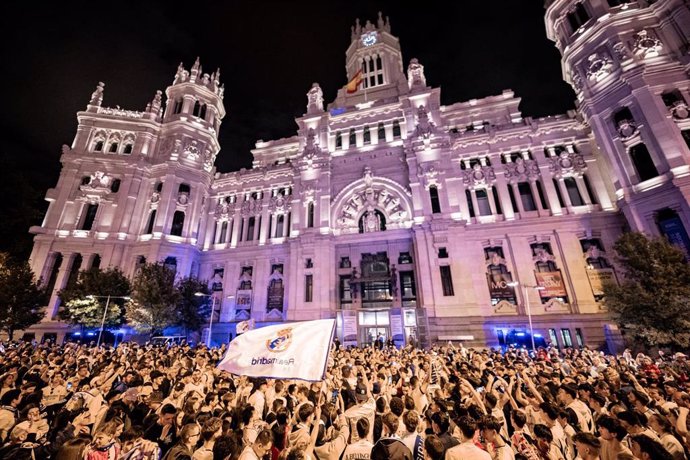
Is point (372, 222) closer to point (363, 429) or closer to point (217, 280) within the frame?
point (217, 280)

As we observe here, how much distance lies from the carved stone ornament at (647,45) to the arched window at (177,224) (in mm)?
54074

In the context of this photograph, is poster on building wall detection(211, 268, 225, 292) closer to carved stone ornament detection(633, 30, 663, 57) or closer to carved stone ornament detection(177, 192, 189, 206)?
carved stone ornament detection(177, 192, 189, 206)

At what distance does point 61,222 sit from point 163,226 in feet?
41.1

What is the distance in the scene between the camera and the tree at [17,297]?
88.8ft

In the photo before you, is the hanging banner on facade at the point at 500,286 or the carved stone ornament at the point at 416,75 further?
the carved stone ornament at the point at 416,75

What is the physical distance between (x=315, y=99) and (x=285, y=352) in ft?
145

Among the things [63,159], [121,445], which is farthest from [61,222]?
[121,445]

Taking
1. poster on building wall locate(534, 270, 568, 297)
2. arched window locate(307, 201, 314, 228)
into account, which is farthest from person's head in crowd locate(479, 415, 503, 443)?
arched window locate(307, 201, 314, 228)

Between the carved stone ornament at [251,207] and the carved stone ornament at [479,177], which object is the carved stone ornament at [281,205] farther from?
the carved stone ornament at [479,177]

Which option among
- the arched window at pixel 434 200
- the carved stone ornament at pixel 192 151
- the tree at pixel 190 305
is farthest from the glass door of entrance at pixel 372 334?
the carved stone ornament at pixel 192 151

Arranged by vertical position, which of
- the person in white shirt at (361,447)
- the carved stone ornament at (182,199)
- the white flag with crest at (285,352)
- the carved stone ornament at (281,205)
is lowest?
the person in white shirt at (361,447)

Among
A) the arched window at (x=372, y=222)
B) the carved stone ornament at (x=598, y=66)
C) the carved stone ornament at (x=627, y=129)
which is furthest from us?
the arched window at (x=372, y=222)

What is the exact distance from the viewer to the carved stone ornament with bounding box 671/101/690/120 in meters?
24.8

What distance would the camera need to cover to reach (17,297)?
28.0m
